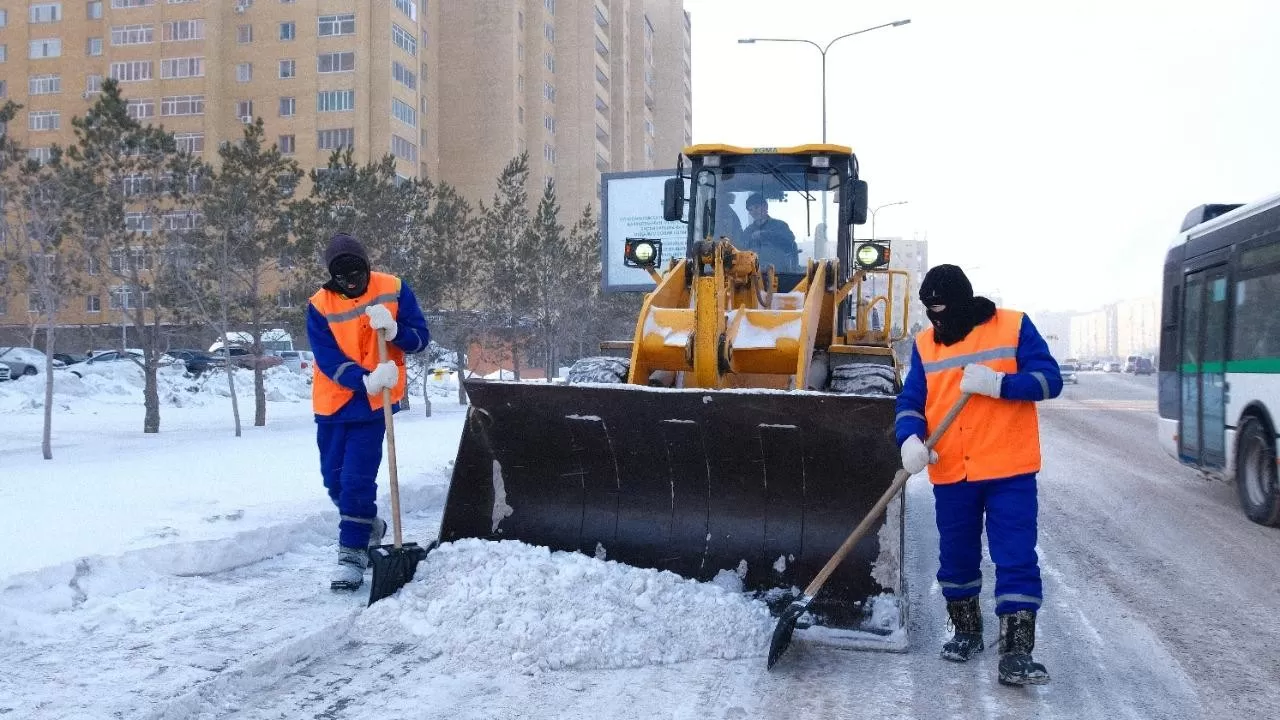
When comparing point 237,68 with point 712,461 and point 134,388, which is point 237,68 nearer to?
point 134,388

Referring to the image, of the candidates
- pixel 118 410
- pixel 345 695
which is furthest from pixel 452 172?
pixel 345 695

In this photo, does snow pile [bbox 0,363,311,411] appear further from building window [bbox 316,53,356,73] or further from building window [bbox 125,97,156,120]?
building window [bbox 125,97,156,120]

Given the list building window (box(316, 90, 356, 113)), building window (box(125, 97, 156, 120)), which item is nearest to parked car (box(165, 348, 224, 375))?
building window (box(316, 90, 356, 113))

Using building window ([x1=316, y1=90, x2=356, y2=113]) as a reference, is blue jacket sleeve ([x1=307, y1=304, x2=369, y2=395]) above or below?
below

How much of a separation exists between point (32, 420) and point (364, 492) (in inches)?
709

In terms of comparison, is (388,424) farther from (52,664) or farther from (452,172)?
(452,172)

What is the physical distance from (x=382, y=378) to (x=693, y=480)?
5.66ft

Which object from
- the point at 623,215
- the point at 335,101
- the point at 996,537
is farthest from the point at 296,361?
the point at 996,537

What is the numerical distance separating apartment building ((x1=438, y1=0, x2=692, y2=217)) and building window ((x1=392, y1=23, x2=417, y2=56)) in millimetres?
7338

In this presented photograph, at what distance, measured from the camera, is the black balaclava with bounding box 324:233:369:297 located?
5.66 meters

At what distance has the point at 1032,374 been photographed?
14.1 feet

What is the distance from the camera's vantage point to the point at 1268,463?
8.34 meters

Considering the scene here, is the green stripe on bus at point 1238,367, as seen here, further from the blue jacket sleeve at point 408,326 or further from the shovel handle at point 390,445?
the shovel handle at point 390,445

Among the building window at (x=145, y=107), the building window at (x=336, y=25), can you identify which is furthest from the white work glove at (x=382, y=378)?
the building window at (x=145, y=107)
